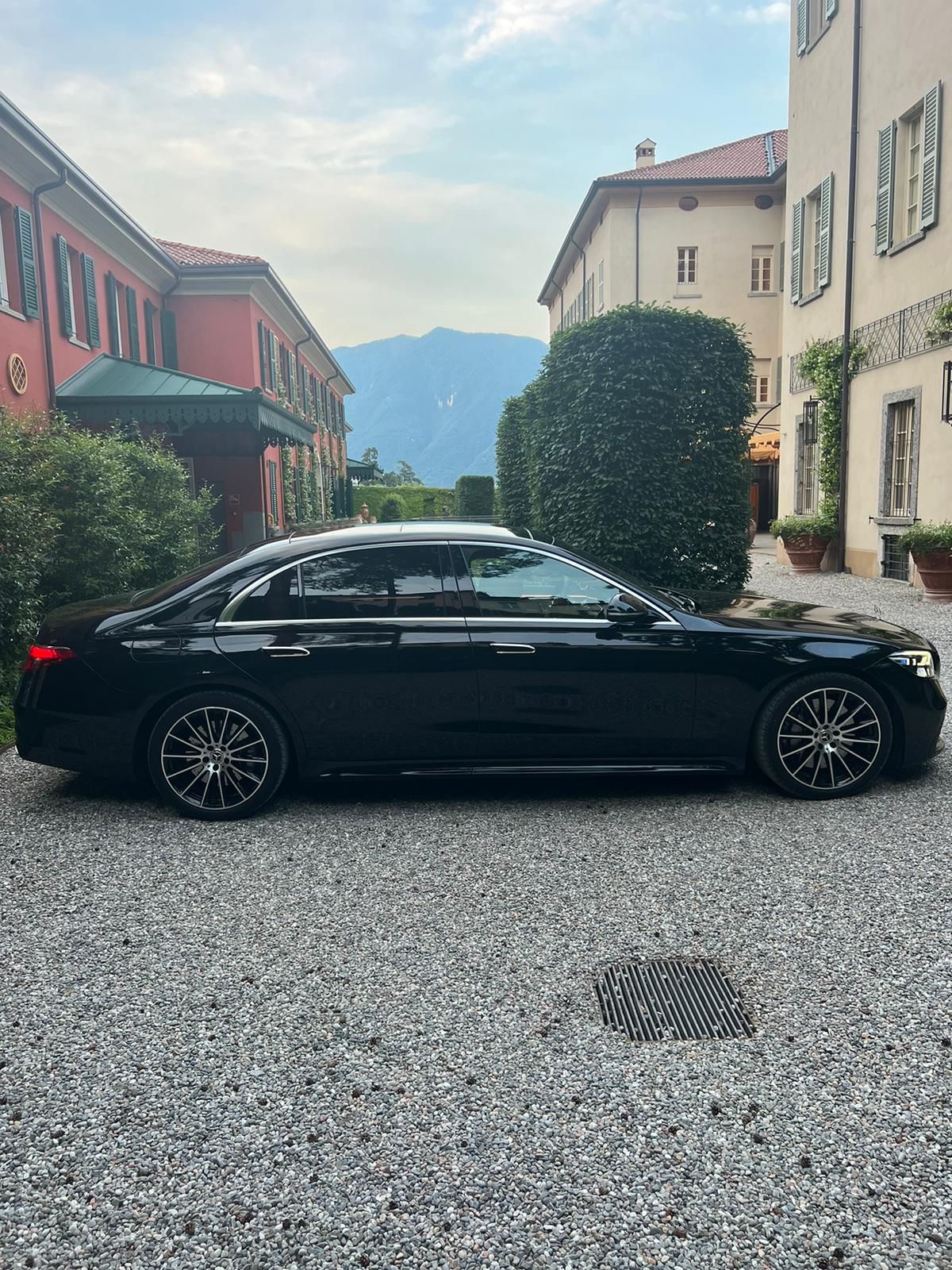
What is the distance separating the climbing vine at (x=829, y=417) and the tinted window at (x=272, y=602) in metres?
15.8

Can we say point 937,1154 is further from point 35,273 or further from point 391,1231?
point 35,273

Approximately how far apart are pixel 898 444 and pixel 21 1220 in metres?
17.2

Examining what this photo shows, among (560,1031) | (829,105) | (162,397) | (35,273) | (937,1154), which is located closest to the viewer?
(937,1154)

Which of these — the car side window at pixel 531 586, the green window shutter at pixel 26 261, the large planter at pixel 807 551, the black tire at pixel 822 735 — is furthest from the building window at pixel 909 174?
the green window shutter at pixel 26 261

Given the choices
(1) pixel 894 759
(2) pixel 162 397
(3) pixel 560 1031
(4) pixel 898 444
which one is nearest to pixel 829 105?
Answer: (4) pixel 898 444

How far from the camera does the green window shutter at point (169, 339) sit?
24.7m

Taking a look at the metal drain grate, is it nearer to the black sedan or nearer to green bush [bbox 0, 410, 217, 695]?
the black sedan

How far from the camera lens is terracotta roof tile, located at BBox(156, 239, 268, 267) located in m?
24.4

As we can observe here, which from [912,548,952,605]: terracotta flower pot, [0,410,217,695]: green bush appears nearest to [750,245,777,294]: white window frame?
[912,548,952,605]: terracotta flower pot

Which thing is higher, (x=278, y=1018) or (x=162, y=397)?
(x=162, y=397)

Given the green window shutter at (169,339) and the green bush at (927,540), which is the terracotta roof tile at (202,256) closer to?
the green window shutter at (169,339)

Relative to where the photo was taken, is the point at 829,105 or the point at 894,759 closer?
the point at 894,759

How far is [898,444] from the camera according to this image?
1658cm

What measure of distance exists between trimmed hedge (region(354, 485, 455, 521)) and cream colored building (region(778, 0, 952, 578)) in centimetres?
3386
